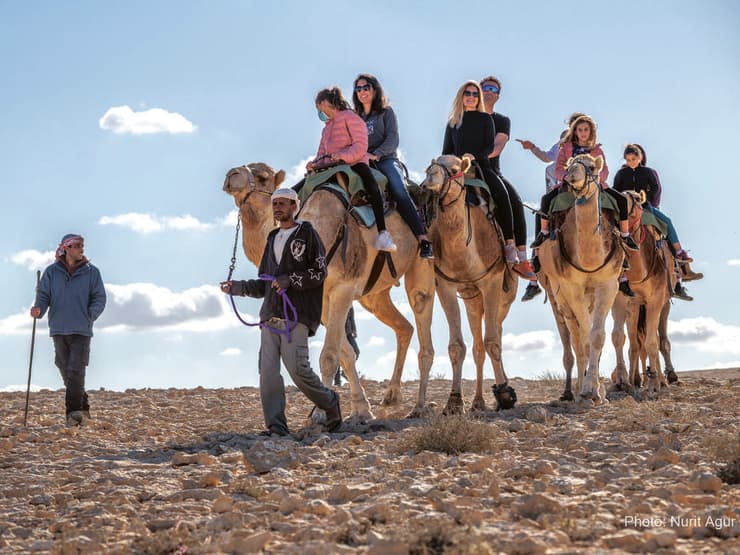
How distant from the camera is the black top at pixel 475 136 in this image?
44.2 feet

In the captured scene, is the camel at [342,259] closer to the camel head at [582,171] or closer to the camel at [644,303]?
the camel head at [582,171]

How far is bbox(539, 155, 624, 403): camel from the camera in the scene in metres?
13.0

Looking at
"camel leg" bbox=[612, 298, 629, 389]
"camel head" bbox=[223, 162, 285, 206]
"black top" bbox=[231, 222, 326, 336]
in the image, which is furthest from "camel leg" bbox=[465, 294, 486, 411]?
"black top" bbox=[231, 222, 326, 336]

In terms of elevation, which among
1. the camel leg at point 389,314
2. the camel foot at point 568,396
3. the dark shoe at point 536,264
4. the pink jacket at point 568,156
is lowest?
the camel foot at point 568,396

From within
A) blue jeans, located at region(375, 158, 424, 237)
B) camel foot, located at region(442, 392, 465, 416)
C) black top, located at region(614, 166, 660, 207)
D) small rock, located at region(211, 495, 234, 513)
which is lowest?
small rock, located at region(211, 495, 234, 513)

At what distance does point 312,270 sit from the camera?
991 cm

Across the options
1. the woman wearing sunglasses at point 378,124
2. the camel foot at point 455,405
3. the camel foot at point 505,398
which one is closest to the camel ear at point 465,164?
the woman wearing sunglasses at point 378,124

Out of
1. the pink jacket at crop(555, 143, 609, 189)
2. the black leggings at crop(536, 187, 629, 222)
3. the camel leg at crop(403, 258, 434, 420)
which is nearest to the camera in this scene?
the camel leg at crop(403, 258, 434, 420)

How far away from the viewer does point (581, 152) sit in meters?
13.9

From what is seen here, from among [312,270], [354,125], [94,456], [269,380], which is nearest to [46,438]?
[94,456]

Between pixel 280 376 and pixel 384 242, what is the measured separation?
210 cm

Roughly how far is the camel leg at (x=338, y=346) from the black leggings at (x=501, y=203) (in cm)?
283

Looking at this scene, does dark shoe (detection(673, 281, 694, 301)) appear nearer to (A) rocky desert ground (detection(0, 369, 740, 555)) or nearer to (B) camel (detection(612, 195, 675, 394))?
(B) camel (detection(612, 195, 675, 394))

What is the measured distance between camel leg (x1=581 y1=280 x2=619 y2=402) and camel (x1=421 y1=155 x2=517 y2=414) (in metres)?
0.92
